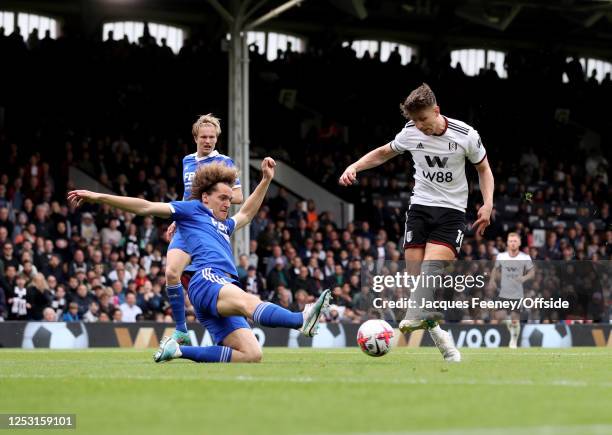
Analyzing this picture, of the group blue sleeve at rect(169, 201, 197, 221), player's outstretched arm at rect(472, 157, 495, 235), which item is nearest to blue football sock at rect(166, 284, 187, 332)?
blue sleeve at rect(169, 201, 197, 221)

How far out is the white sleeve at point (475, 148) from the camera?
35.7 feet

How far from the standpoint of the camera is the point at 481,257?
2855 centimetres

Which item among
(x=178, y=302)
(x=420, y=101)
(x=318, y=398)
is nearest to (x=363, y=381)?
(x=318, y=398)

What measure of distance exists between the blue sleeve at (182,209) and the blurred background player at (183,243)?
1.44 feet

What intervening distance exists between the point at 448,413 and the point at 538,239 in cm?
2572

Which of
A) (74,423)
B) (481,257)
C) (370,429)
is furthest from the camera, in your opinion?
(481,257)

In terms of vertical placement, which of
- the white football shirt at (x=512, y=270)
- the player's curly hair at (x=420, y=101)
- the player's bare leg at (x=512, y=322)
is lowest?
the player's bare leg at (x=512, y=322)

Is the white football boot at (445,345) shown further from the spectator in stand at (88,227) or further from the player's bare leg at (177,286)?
the spectator in stand at (88,227)

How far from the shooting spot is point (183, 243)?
10617 mm

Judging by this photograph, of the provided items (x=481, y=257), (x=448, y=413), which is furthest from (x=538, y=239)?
(x=448, y=413)

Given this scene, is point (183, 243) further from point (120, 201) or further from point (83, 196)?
point (83, 196)

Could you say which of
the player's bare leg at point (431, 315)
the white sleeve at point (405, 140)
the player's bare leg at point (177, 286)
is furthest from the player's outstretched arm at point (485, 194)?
the player's bare leg at point (177, 286)

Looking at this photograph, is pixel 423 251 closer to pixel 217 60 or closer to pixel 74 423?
pixel 74 423

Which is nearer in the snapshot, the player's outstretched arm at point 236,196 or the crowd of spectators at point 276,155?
the player's outstretched arm at point 236,196
